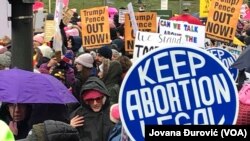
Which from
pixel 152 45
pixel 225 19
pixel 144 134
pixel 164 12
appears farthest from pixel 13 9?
pixel 164 12

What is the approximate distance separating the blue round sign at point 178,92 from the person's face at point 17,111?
241 centimetres

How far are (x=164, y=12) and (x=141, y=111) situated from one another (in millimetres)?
14283

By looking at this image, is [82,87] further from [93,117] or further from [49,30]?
[49,30]

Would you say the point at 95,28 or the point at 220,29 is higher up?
the point at 220,29

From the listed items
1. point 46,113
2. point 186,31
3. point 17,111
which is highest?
point 186,31

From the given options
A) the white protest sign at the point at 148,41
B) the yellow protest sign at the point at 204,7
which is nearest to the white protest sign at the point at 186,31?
the white protest sign at the point at 148,41

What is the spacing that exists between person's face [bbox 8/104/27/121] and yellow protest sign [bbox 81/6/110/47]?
583 cm

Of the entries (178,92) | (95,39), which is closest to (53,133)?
(178,92)

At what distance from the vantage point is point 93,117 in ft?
19.2

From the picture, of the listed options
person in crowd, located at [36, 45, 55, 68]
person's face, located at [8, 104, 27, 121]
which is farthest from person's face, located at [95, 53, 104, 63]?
person's face, located at [8, 104, 27, 121]

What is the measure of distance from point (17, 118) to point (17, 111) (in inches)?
4.2

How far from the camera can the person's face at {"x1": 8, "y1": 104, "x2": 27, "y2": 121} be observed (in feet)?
18.3

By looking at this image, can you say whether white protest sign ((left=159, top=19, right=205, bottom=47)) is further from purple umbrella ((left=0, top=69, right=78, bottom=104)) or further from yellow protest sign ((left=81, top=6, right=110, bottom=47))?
purple umbrella ((left=0, top=69, right=78, bottom=104))

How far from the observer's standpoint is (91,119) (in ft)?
19.2
